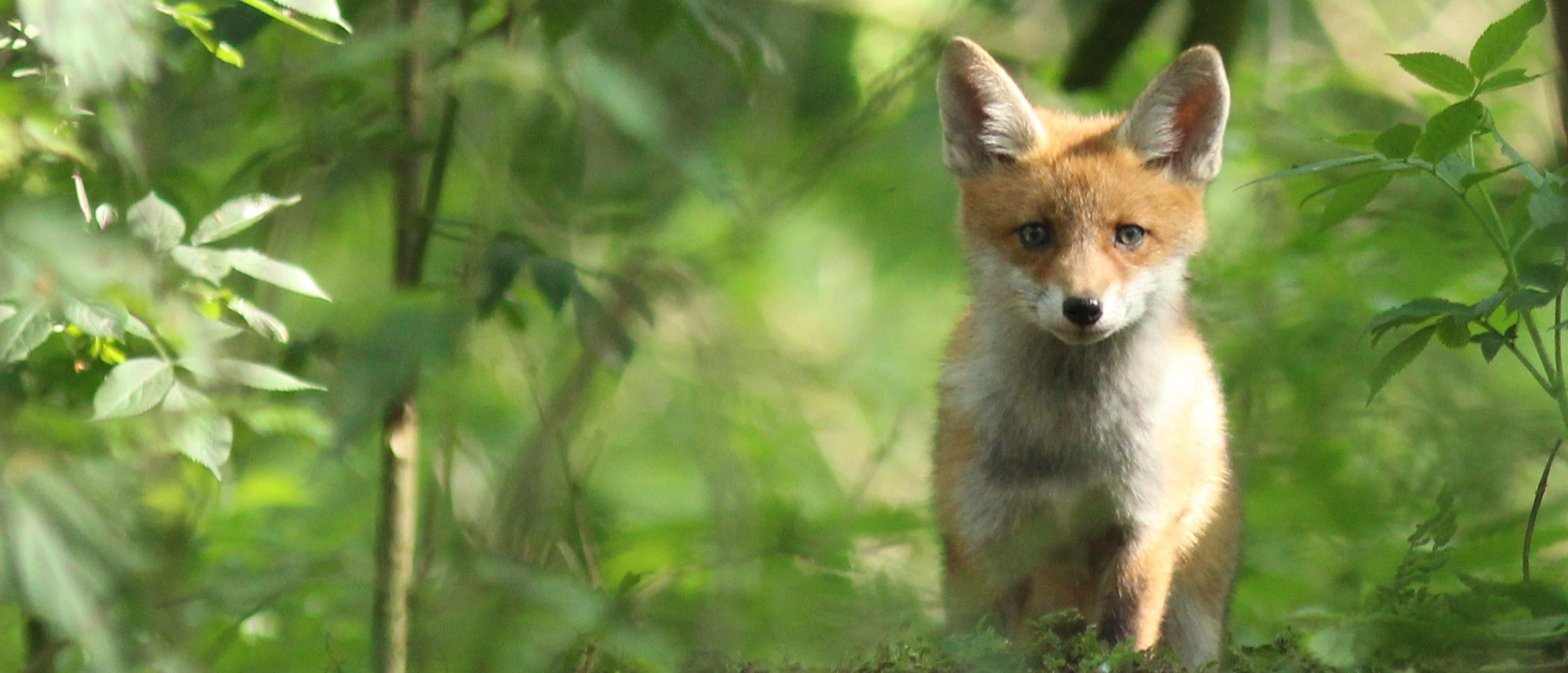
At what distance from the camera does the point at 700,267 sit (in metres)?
3.57

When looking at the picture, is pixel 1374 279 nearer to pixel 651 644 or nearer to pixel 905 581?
pixel 905 581

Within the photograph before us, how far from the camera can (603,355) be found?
3.32 meters

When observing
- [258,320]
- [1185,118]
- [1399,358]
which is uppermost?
[1399,358]

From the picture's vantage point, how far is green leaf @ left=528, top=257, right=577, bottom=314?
3.34 meters

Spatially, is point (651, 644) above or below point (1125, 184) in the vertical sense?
below

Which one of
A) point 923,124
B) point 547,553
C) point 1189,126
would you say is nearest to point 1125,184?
point 1189,126

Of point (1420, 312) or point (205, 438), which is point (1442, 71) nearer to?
point (1420, 312)

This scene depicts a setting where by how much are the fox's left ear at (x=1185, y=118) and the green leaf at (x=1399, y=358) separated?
1.12 meters

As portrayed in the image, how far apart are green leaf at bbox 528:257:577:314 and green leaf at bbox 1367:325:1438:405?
69.8 inches

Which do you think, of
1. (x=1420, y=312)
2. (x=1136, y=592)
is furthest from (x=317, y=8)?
(x=1136, y=592)

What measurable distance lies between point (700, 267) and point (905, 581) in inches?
37.4

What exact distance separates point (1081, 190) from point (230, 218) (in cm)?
204

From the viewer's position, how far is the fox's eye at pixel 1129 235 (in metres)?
3.59

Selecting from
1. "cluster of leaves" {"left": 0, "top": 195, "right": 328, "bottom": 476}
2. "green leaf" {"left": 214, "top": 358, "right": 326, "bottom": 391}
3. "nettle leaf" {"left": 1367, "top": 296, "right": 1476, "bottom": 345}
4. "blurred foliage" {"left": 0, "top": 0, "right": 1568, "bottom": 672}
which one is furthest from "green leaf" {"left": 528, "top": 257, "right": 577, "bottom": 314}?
"nettle leaf" {"left": 1367, "top": 296, "right": 1476, "bottom": 345}
